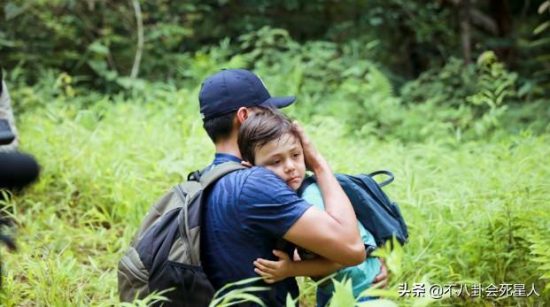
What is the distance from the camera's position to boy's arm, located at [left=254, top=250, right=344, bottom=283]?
2.36 meters

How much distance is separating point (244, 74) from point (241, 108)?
0.16 meters

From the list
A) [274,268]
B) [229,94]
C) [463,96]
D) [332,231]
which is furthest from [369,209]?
[463,96]

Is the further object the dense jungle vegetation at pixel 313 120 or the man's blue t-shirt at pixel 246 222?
the dense jungle vegetation at pixel 313 120

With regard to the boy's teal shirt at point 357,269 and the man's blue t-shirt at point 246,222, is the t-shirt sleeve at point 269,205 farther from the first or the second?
the boy's teal shirt at point 357,269

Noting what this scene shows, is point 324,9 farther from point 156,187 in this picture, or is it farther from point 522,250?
point 522,250

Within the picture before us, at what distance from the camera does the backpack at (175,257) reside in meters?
2.37

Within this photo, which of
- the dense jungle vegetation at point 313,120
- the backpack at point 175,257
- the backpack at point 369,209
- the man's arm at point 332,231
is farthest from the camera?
the dense jungle vegetation at point 313,120

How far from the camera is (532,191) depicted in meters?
3.80

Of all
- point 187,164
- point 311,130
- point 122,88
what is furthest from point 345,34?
point 187,164

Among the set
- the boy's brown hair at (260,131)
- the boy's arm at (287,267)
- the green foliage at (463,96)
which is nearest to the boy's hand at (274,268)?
the boy's arm at (287,267)

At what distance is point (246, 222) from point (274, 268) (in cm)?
19

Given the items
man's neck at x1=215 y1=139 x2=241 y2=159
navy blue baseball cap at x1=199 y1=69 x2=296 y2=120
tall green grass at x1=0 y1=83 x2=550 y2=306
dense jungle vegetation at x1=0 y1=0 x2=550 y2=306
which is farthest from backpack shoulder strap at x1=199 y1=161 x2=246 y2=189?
tall green grass at x1=0 y1=83 x2=550 y2=306

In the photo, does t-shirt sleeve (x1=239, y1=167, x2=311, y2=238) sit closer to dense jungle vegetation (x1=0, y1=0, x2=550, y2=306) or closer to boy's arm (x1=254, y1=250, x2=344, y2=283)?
boy's arm (x1=254, y1=250, x2=344, y2=283)

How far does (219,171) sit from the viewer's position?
7.90ft
